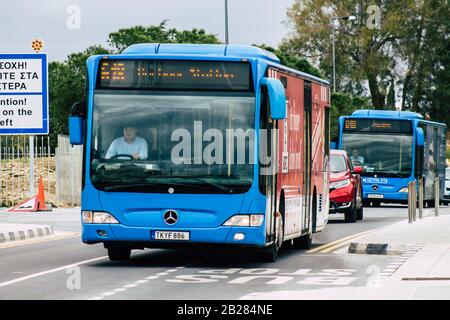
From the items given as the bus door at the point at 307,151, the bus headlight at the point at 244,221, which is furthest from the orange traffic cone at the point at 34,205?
the bus headlight at the point at 244,221

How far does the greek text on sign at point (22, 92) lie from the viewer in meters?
31.4

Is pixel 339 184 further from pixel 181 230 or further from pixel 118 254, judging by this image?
A: pixel 181 230

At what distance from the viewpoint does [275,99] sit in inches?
739

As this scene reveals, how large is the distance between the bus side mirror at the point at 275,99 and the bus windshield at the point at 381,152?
1097 inches

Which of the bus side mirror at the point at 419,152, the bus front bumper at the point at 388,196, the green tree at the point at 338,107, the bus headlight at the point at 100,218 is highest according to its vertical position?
the green tree at the point at 338,107

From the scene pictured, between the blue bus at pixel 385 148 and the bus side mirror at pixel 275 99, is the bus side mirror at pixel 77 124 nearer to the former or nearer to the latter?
the bus side mirror at pixel 275 99

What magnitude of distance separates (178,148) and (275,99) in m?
1.44

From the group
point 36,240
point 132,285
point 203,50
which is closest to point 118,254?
point 203,50

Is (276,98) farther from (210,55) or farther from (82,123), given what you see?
(82,123)

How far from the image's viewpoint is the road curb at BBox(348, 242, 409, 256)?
2270 centimetres

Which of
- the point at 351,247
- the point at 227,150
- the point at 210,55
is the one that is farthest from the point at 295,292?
the point at 351,247

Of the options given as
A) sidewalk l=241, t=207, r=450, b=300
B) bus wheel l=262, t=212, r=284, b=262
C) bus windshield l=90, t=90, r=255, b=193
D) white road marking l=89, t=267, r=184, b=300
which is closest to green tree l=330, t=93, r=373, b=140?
sidewalk l=241, t=207, r=450, b=300

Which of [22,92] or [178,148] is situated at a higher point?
[22,92]

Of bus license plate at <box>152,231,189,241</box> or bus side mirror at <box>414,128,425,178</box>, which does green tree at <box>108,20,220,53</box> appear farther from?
bus license plate at <box>152,231,189,241</box>
